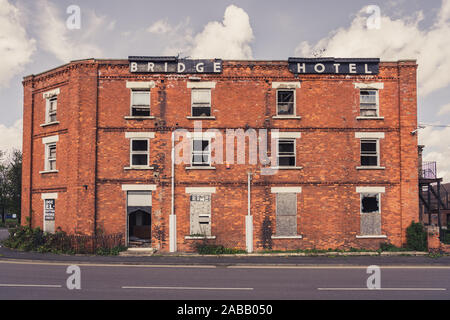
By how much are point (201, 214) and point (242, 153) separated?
4115 millimetres

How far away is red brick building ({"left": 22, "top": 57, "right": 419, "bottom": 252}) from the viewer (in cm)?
1638

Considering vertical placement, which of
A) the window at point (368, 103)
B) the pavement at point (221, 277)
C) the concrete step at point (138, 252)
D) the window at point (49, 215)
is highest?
the window at point (368, 103)

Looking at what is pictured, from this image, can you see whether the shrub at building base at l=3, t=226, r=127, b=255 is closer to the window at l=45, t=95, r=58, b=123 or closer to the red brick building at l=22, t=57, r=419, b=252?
Result: the red brick building at l=22, t=57, r=419, b=252

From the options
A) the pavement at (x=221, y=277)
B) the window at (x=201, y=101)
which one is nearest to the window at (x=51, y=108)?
the pavement at (x=221, y=277)

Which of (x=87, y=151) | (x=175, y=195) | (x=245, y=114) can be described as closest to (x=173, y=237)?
(x=175, y=195)

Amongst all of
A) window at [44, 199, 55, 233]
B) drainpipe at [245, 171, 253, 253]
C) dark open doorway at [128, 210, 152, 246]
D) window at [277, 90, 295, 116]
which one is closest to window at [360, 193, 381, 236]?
drainpipe at [245, 171, 253, 253]

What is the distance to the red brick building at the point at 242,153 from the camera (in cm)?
1638

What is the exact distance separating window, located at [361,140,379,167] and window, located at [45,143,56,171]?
60.7 feet

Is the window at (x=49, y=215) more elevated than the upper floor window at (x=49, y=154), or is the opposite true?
the upper floor window at (x=49, y=154)

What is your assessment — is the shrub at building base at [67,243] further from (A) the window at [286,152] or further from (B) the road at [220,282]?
(A) the window at [286,152]

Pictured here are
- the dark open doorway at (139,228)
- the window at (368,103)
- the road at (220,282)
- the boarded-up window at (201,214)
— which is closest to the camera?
the road at (220,282)

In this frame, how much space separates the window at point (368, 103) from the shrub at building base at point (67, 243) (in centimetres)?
1556

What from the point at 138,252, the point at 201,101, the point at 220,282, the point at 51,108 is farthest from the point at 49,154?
the point at 220,282
